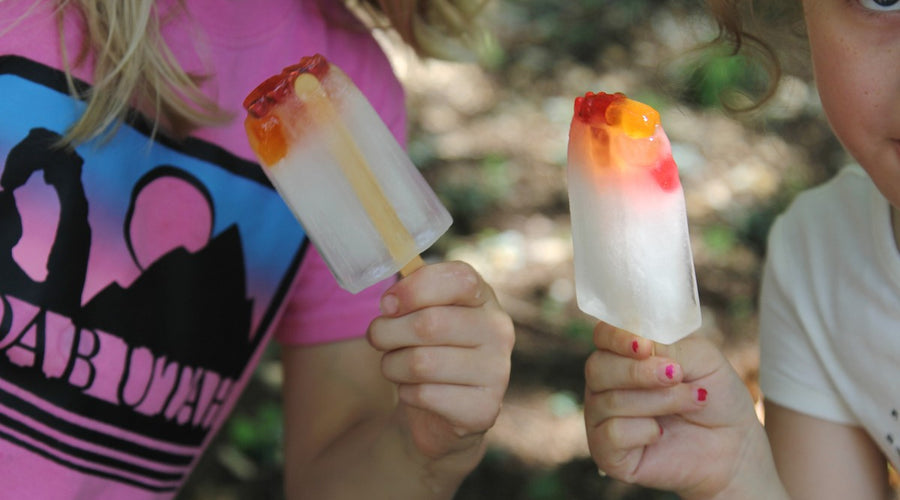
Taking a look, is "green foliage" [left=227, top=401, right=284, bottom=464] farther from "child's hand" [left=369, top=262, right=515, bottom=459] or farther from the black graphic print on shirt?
"child's hand" [left=369, top=262, right=515, bottom=459]

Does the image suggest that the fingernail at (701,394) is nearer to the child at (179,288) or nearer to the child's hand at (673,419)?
the child's hand at (673,419)

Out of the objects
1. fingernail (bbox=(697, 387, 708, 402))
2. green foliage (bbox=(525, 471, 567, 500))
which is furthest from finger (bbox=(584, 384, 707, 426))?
green foliage (bbox=(525, 471, 567, 500))

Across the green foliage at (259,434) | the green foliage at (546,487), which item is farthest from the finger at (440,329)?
the green foliage at (259,434)

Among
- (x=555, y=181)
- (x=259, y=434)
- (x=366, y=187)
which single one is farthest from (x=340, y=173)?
(x=555, y=181)

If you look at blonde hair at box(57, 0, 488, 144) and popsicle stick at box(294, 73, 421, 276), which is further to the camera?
blonde hair at box(57, 0, 488, 144)

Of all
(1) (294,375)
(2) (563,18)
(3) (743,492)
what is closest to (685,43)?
(2) (563,18)

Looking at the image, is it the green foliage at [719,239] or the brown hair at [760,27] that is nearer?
the brown hair at [760,27]
